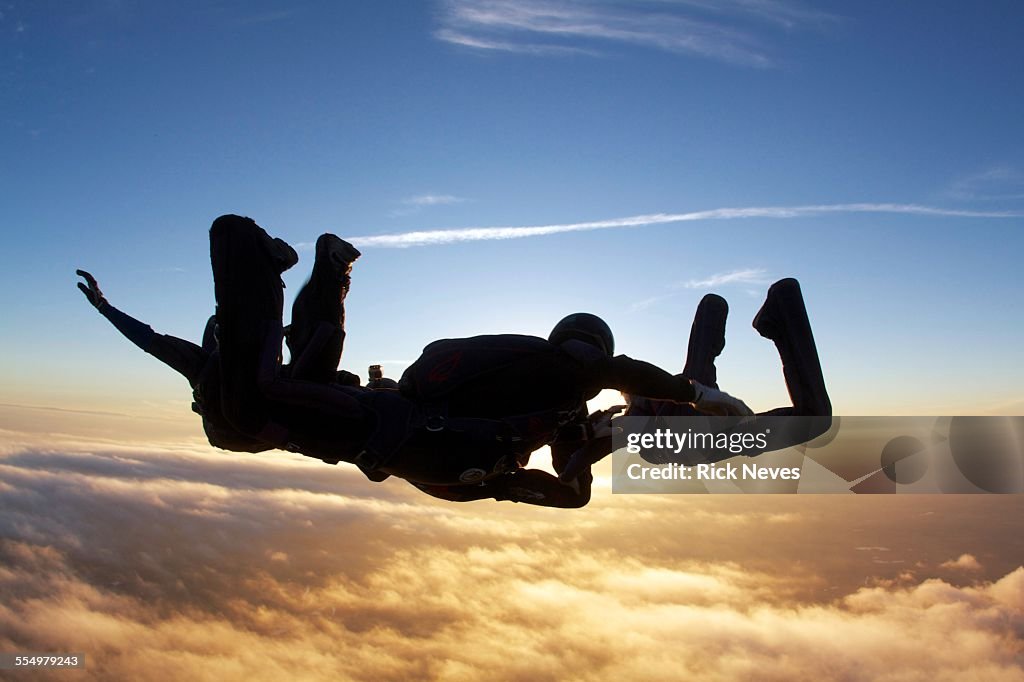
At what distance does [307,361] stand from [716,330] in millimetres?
2345

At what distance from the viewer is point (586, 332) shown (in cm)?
390

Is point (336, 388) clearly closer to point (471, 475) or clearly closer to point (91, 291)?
point (471, 475)

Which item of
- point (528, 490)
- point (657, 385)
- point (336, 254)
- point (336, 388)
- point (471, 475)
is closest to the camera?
point (336, 254)

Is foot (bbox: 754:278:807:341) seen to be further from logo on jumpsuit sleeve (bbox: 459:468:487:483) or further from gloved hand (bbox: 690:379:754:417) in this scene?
logo on jumpsuit sleeve (bbox: 459:468:487:483)

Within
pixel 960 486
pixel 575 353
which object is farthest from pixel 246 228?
pixel 960 486

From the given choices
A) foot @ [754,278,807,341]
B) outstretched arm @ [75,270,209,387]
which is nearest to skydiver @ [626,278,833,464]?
foot @ [754,278,807,341]

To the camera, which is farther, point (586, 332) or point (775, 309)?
point (586, 332)

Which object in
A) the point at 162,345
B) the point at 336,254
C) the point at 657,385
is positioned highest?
the point at 336,254

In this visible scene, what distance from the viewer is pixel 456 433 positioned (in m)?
3.71

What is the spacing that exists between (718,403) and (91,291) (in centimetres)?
362

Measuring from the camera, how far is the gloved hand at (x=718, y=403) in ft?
11.9

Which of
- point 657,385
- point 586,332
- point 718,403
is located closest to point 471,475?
point 586,332

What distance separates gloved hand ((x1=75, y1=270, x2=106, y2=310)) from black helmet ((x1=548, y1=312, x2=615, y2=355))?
261cm

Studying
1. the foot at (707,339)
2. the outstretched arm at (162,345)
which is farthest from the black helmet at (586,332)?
the outstretched arm at (162,345)
